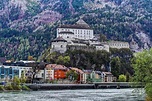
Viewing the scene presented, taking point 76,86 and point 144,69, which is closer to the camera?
point 144,69

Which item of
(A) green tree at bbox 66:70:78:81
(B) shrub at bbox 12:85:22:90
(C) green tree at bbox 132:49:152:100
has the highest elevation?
(C) green tree at bbox 132:49:152:100

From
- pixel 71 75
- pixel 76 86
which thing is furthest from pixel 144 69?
pixel 71 75

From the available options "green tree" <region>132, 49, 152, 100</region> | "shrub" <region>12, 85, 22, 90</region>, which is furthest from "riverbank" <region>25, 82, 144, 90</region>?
"green tree" <region>132, 49, 152, 100</region>

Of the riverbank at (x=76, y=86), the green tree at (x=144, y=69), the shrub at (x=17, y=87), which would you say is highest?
the green tree at (x=144, y=69)

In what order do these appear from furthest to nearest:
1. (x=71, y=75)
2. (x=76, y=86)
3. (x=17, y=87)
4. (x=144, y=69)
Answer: (x=71, y=75), (x=76, y=86), (x=17, y=87), (x=144, y=69)

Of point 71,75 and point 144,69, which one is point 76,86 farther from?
point 144,69

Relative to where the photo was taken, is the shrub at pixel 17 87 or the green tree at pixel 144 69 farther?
the shrub at pixel 17 87

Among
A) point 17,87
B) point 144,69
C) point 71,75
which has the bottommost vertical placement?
point 17,87

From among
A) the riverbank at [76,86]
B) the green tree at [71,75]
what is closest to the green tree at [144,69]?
the riverbank at [76,86]

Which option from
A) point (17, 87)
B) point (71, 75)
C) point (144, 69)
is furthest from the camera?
point (71, 75)

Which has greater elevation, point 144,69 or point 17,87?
point 144,69

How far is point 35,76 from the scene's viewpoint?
19450 cm

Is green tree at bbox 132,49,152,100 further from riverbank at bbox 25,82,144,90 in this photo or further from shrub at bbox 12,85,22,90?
riverbank at bbox 25,82,144,90

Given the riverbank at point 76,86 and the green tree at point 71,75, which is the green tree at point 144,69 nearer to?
the riverbank at point 76,86
